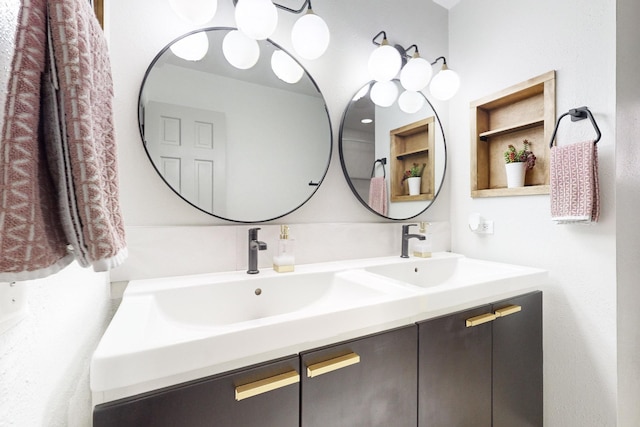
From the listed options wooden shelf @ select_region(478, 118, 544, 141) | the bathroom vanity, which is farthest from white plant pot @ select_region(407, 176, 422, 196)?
the bathroom vanity

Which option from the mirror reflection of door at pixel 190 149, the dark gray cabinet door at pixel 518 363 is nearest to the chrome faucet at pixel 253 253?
the mirror reflection of door at pixel 190 149

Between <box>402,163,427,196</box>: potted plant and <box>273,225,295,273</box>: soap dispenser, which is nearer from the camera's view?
<box>273,225,295,273</box>: soap dispenser

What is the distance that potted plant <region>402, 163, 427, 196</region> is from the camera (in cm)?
153

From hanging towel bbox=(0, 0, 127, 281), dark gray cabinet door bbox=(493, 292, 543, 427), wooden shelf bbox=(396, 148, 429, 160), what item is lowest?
dark gray cabinet door bbox=(493, 292, 543, 427)

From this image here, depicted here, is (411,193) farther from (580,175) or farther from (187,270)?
(187,270)

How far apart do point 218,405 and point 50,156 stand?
52 cm

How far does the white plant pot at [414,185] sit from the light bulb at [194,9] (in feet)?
3.66

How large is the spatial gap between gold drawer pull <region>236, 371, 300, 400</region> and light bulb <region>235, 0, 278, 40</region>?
1086mm

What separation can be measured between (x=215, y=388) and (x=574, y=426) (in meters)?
1.48

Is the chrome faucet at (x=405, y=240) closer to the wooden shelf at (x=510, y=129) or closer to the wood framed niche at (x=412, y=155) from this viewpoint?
the wood framed niche at (x=412, y=155)

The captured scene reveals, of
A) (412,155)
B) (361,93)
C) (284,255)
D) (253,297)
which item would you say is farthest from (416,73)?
(253,297)

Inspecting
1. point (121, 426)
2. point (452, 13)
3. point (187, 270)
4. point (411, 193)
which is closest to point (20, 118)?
point (121, 426)

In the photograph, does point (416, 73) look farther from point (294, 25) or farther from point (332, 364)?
point (332, 364)

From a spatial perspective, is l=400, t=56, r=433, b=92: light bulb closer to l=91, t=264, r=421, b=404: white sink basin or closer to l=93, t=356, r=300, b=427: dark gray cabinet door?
l=91, t=264, r=421, b=404: white sink basin
